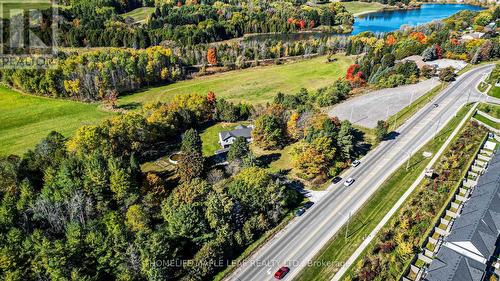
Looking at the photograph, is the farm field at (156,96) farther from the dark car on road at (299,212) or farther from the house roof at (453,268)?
the house roof at (453,268)

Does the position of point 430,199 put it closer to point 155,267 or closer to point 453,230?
point 453,230

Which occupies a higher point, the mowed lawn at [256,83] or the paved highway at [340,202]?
the mowed lawn at [256,83]

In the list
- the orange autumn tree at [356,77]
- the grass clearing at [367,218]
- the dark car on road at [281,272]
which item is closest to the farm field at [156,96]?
the orange autumn tree at [356,77]

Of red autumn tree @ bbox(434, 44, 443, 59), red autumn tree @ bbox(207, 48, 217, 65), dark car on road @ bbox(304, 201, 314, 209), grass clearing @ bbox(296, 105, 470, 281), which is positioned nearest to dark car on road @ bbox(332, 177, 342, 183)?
grass clearing @ bbox(296, 105, 470, 281)

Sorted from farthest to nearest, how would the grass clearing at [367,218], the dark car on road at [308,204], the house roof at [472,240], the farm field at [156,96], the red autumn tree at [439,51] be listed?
1. the red autumn tree at [439,51]
2. the farm field at [156,96]
3. the dark car on road at [308,204]
4. the grass clearing at [367,218]
5. the house roof at [472,240]

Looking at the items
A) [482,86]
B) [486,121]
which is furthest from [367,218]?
[482,86]

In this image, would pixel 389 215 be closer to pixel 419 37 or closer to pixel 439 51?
pixel 439 51
